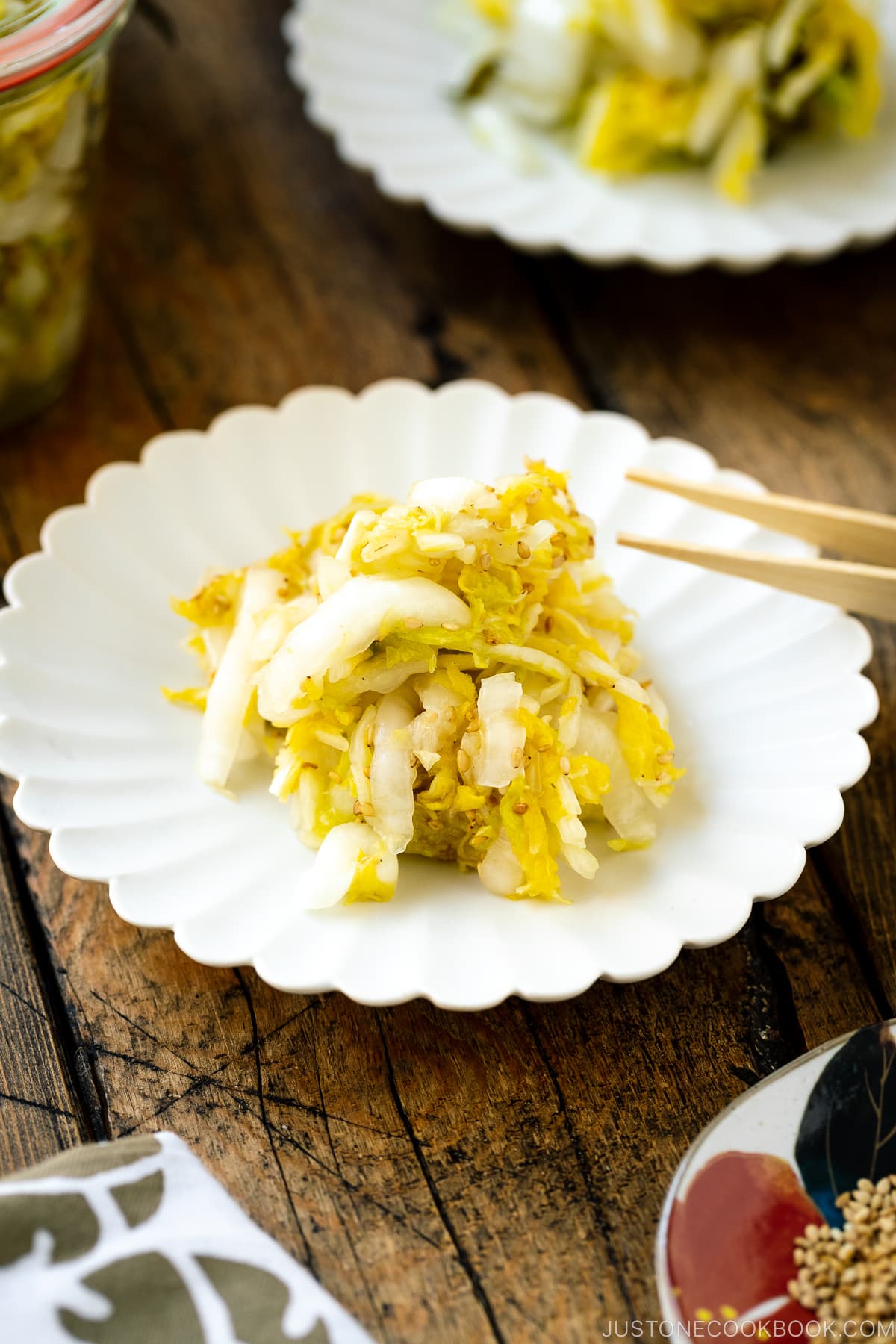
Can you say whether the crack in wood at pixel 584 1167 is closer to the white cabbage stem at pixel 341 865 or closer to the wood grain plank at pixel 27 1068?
the white cabbage stem at pixel 341 865

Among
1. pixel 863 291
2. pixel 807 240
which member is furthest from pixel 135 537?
pixel 863 291

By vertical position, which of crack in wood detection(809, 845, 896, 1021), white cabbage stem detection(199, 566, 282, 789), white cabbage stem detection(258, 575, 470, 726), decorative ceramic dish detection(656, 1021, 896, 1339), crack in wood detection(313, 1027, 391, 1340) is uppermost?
white cabbage stem detection(258, 575, 470, 726)

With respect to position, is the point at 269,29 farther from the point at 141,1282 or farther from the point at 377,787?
the point at 141,1282

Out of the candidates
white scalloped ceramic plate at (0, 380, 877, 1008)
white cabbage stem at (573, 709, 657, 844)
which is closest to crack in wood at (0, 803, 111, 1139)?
white scalloped ceramic plate at (0, 380, 877, 1008)

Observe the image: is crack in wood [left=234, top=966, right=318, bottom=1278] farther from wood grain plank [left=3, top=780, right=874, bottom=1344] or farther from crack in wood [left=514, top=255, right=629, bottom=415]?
crack in wood [left=514, top=255, right=629, bottom=415]

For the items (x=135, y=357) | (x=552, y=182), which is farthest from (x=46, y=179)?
(x=552, y=182)

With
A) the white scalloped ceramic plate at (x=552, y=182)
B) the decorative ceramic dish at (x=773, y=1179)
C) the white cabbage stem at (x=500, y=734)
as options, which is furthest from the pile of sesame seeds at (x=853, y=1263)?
the white scalloped ceramic plate at (x=552, y=182)

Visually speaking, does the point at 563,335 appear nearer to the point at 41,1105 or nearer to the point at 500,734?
the point at 500,734
